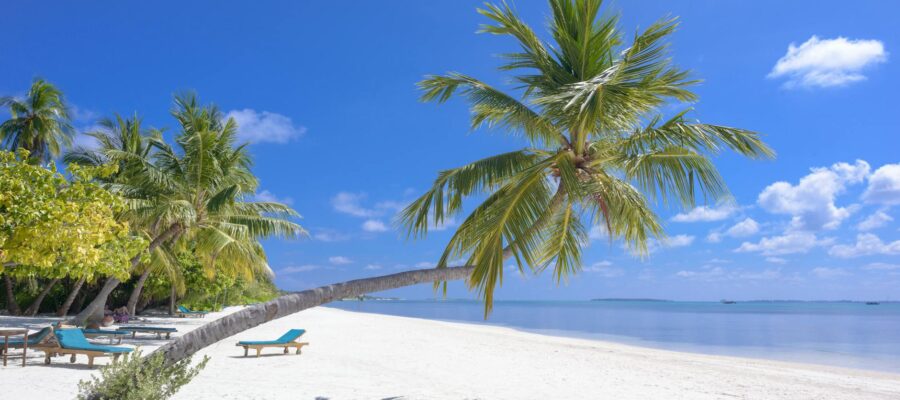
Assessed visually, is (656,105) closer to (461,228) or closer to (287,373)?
(461,228)

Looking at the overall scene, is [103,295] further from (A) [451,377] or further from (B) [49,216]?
(A) [451,377]

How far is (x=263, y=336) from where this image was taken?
15.8 m

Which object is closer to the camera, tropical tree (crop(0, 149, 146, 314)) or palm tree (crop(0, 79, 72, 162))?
tropical tree (crop(0, 149, 146, 314))

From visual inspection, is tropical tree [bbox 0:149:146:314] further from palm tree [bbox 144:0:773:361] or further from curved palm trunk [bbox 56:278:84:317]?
curved palm trunk [bbox 56:278:84:317]

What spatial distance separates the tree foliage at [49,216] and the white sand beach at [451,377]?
161cm

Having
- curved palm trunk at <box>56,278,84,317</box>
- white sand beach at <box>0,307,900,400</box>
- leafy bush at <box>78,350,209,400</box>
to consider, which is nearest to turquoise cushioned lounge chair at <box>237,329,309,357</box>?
white sand beach at <box>0,307,900,400</box>

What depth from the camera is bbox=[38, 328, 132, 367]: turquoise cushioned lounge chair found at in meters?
8.48

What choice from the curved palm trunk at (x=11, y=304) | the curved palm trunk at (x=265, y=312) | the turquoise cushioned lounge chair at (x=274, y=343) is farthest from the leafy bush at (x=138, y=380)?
the curved palm trunk at (x=11, y=304)

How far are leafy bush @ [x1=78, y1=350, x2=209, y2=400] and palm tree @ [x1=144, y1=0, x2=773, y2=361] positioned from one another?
1.76 meters

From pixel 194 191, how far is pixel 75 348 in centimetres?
599

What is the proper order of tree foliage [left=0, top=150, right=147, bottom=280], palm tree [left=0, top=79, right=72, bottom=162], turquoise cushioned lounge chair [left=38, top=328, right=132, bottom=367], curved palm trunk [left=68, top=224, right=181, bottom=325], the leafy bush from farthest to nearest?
1. palm tree [left=0, top=79, right=72, bottom=162]
2. curved palm trunk [left=68, top=224, right=181, bottom=325]
3. turquoise cushioned lounge chair [left=38, top=328, right=132, bottom=367]
4. tree foliage [left=0, top=150, right=147, bottom=280]
5. the leafy bush

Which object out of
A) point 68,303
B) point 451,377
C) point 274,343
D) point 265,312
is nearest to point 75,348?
point 274,343

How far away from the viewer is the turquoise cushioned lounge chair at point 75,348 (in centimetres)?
848

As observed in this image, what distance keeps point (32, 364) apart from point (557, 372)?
8771 millimetres
